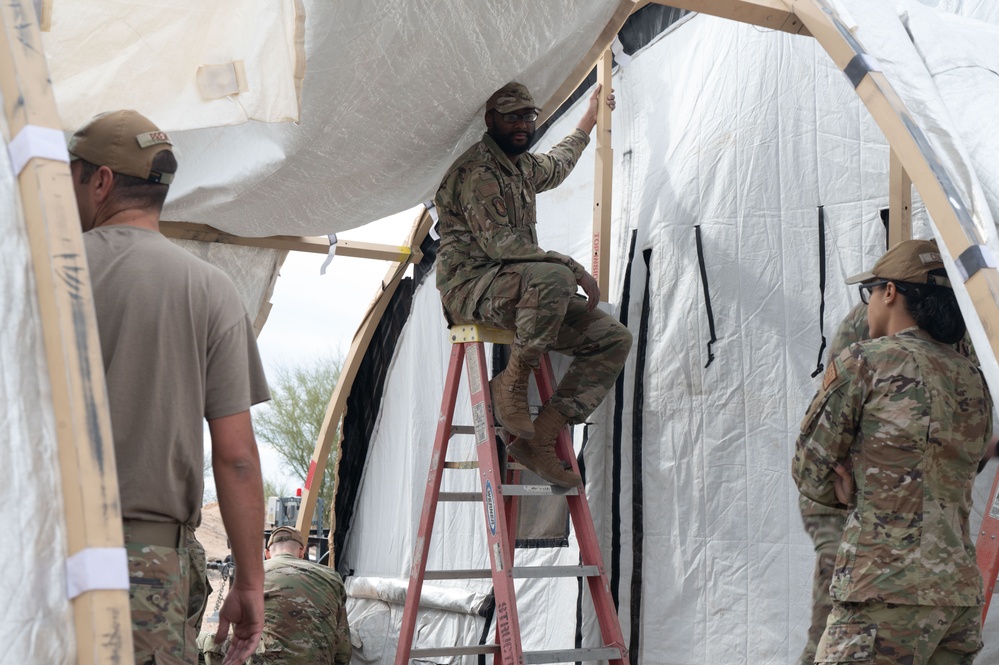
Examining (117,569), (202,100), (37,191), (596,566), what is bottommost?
(596,566)

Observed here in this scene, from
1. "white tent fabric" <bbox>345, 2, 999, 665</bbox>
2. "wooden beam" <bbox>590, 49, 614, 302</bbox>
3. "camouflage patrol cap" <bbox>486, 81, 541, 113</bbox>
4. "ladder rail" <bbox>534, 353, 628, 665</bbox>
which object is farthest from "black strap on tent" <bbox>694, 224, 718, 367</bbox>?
"camouflage patrol cap" <bbox>486, 81, 541, 113</bbox>

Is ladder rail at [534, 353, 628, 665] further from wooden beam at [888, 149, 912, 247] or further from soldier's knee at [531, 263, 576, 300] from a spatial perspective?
wooden beam at [888, 149, 912, 247]

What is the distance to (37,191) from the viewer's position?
1.45 metres

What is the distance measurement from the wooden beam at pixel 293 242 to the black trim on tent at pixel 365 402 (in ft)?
0.81

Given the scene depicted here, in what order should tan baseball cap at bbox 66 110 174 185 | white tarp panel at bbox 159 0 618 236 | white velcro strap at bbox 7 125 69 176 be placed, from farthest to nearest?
1. white tarp panel at bbox 159 0 618 236
2. tan baseball cap at bbox 66 110 174 185
3. white velcro strap at bbox 7 125 69 176

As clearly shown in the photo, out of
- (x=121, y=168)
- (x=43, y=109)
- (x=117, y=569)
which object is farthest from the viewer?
(x=121, y=168)

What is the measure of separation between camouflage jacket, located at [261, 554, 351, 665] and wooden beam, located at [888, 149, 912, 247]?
255cm

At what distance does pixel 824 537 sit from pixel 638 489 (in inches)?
50.7

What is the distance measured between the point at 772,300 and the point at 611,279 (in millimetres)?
789

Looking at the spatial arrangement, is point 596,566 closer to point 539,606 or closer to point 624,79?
point 539,606

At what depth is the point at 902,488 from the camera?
2.38 m

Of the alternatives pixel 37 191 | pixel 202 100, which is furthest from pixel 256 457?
pixel 202 100

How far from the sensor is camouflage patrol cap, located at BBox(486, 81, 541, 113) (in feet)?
11.9

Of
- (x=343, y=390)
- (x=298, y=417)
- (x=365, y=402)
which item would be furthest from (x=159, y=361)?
(x=298, y=417)
